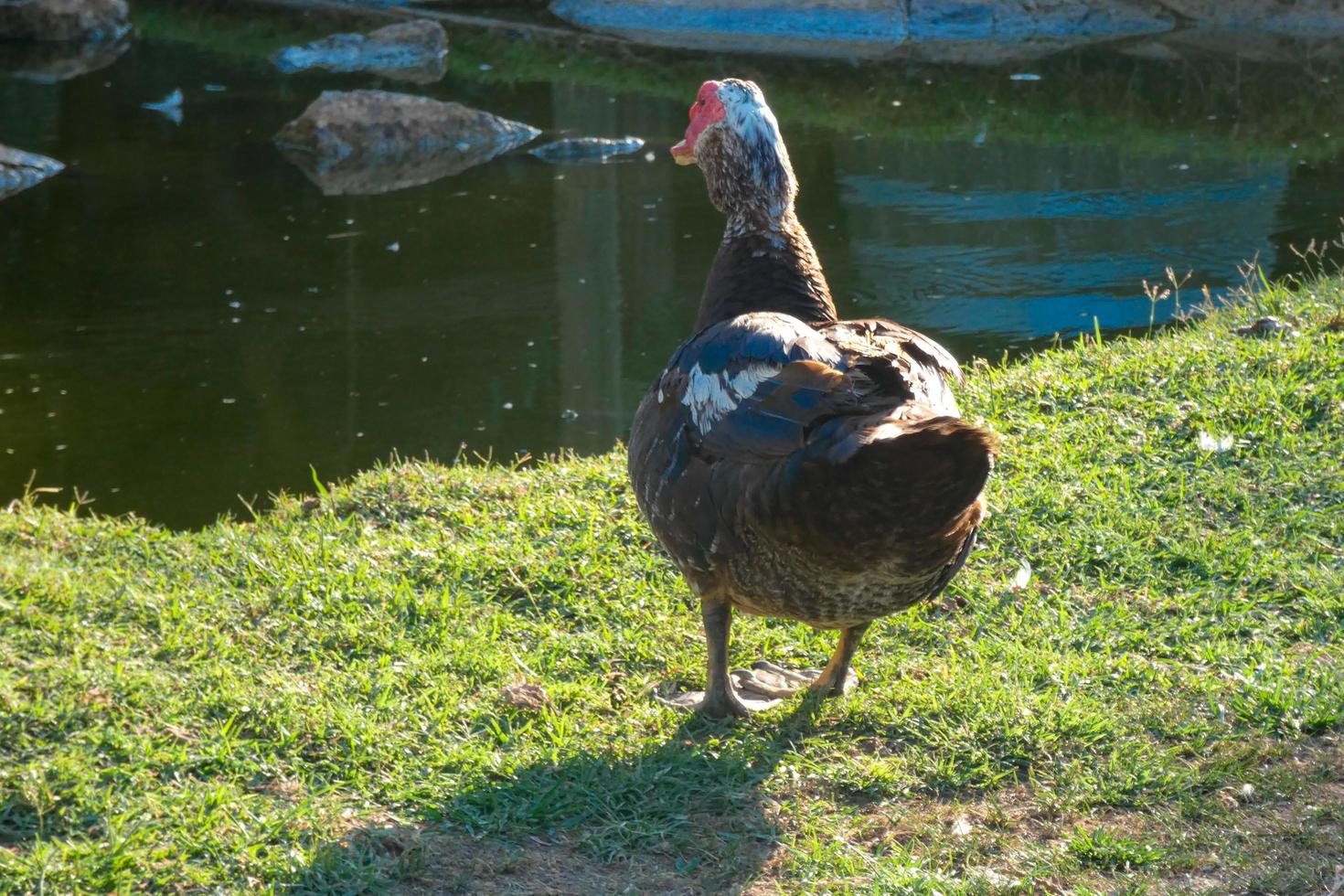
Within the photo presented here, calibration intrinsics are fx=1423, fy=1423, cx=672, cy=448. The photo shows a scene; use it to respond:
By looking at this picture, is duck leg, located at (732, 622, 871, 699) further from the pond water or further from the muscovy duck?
the pond water

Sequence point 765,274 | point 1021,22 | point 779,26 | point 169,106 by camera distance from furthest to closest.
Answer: point 1021,22 → point 779,26 → point 169,106 → point 765,274

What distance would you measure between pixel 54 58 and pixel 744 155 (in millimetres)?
13946

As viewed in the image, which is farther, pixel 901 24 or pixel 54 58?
pixel 54 58

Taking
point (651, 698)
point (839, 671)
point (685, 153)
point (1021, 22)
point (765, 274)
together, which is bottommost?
point (651, 698)

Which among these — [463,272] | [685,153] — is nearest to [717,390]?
[685,153]

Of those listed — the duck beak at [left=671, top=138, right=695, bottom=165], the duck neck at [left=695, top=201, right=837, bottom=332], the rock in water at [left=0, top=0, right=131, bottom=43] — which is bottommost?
the rock in water at [left=0, top=0, right=131, bottom=43]

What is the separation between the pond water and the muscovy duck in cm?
260

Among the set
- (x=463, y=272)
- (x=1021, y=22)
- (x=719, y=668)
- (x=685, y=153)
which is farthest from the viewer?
(x=1021, y=22)

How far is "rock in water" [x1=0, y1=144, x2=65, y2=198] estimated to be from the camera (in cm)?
1076

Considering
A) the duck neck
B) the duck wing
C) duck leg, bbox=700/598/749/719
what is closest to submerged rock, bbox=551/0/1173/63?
the duck neck

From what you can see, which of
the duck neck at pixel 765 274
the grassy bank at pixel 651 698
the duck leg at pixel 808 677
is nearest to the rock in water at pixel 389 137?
the grassy bank at pixel 651 698

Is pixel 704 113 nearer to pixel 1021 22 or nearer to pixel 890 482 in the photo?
pixel 890 482

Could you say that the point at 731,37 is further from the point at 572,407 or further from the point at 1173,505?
the point at 1173,505

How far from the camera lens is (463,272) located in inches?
351
